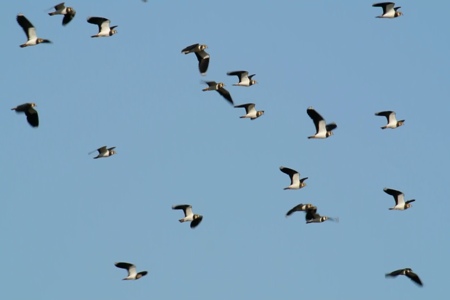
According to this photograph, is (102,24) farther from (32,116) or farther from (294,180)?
(294,180)

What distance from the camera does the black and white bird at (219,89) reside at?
2665 inches

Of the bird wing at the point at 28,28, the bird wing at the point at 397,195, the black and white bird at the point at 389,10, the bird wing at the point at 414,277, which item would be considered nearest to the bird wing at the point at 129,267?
the bird wing at the point at 28,28

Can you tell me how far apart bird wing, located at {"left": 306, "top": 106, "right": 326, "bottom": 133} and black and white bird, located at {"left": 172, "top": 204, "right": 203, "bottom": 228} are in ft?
22.3

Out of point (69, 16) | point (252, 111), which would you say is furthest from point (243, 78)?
point (69, 16)

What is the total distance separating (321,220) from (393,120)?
768 centimetres

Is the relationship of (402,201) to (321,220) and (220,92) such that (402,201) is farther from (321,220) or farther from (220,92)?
(220,92)

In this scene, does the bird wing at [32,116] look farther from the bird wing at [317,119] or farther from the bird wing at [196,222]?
the bird wing at [317,119]

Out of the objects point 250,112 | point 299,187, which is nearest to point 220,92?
point 250,112

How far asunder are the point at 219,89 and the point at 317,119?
554 centimetres

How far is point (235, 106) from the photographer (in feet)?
226

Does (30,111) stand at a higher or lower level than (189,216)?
higher

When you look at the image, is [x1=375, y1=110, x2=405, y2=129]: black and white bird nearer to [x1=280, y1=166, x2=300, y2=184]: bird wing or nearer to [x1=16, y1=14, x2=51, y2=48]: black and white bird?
[x1=280, y1=166, x2=300, y2=184]: bird wing

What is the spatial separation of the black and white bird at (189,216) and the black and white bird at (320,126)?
652cm

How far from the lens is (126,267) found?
67.4 m
